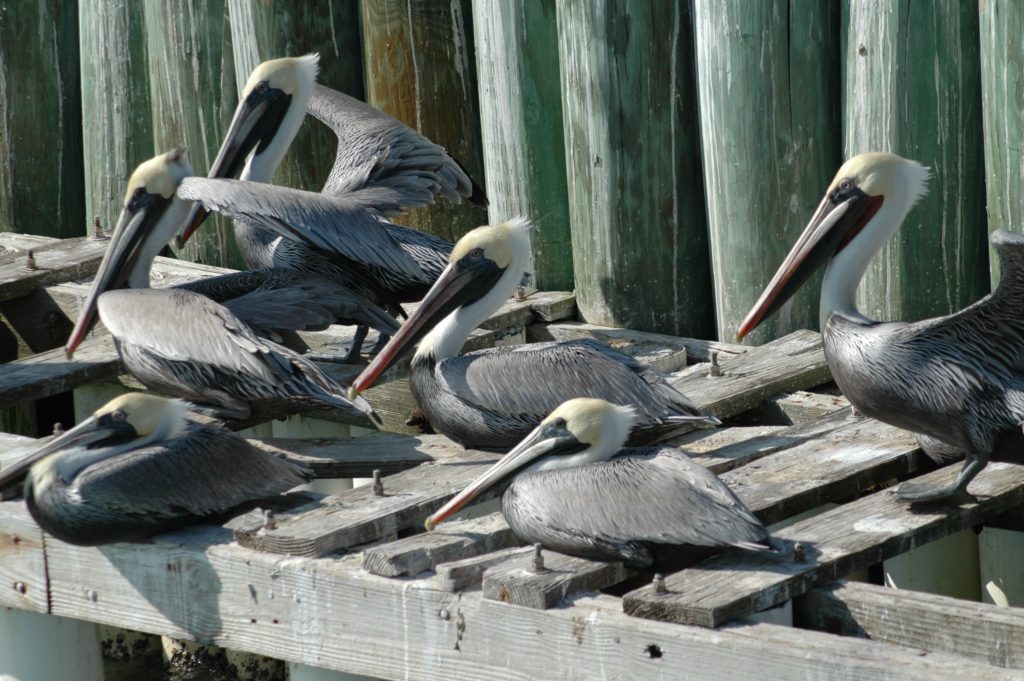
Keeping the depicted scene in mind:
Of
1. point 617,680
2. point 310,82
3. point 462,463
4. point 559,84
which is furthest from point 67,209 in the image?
point 617,680

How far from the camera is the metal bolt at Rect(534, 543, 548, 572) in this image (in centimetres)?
491

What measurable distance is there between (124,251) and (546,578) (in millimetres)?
2794

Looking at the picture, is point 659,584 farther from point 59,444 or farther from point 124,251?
point 124,251

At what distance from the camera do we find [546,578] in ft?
15.9

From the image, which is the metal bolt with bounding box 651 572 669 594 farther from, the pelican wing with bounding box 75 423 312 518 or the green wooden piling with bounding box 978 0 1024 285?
the green wooden piling with bounding box 978 0 1024 285

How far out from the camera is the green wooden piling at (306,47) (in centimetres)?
826

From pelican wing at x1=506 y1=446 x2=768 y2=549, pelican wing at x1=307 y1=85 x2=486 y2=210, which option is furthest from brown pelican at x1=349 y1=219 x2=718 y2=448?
pelican wing at x1=307 y1=85 x2=486 y2=210

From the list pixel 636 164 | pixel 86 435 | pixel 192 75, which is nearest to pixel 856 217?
pixel 636 164

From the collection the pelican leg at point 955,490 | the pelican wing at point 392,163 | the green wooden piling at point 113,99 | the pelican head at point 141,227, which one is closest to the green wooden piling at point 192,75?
the green wooden piling at point 113,99

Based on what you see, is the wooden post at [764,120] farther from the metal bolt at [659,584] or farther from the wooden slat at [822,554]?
the metal bolt at [659,584]

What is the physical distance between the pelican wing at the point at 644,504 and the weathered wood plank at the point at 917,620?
0.25 m

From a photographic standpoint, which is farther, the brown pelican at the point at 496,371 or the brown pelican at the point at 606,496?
the brown pelican at the point at 496,371

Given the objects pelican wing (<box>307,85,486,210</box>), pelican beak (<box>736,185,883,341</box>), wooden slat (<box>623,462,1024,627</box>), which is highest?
pelican wing (<box>307,85,486,210</box>)

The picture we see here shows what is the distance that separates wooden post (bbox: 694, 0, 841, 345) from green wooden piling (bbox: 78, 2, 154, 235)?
324cm
